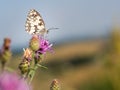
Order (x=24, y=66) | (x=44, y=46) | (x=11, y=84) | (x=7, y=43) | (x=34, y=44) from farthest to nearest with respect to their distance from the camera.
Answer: (x=44, y=46) < (x=34, y=44) < (x=24, y=66) < (x=7, y=43) < (x=11, y=84)

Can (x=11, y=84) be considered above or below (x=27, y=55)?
above

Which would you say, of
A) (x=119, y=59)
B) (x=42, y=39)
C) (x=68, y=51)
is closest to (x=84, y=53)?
(x=68, y=51)

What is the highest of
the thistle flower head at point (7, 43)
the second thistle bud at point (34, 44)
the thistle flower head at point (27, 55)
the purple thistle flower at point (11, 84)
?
the purple thistle flower at point (11, 84)

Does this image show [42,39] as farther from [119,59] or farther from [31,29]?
[119,59]

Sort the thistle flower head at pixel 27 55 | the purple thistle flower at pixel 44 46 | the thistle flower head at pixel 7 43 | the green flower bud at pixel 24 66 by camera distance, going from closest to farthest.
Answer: the thistle flower head at pixel 7 43 → the green flower bud at pixel 24 66 → the thistle flower head at pixel 27 55 → the purple thistle flower at pixel 44 46

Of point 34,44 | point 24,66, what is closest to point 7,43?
point 24,66

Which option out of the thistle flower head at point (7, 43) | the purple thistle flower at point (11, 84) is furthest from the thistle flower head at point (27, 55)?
the purple thistle flower at point (11, 84)

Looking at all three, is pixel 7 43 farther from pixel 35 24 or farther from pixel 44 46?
pixel 44 46

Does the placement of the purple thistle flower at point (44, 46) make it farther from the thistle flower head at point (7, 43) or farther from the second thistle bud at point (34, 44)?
the thistle flower head at point (7, 43)

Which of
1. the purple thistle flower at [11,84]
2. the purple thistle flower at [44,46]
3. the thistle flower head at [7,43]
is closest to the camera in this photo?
the purple thistle flower at [11,84]

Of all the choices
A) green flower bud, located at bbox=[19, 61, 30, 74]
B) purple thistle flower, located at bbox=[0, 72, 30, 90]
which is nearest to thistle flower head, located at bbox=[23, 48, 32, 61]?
green flower bud, located at bbox=[19, 61, 30, 74]
